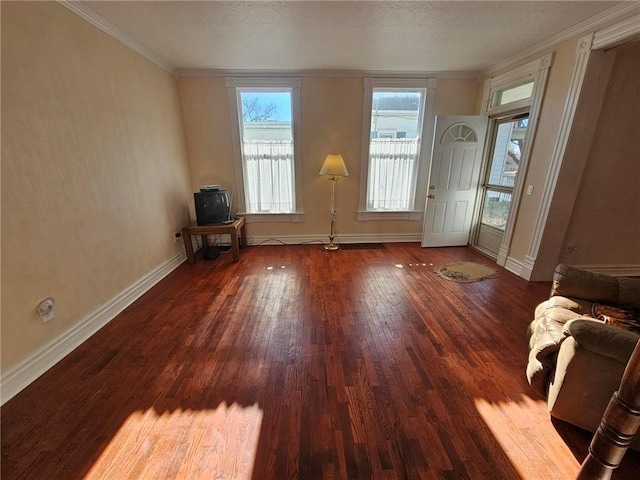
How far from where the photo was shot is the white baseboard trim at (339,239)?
4496 mm

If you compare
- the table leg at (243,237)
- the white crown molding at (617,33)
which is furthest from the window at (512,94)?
the table leg at (243,237)

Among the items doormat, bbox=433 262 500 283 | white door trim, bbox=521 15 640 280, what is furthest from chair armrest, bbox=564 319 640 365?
white door trim, bbox=521 15 640 280

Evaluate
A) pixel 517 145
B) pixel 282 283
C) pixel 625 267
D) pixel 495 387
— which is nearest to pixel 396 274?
pixel 282 283

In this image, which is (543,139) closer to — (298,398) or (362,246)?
(362,246)

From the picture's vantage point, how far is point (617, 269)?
3217 millimetres

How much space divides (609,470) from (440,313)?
169 cm

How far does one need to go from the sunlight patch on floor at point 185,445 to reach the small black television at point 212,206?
101 inches

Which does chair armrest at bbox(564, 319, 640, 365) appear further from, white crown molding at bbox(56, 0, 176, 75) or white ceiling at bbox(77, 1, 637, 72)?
white crown molding at bbox(56, 0, 176, 75)

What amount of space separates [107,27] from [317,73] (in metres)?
2.40

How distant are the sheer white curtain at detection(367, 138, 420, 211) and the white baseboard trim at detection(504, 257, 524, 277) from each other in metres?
1.64

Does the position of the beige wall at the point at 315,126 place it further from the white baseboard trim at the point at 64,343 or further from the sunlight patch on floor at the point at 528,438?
the sunlight patch on floor at the point at 528,438

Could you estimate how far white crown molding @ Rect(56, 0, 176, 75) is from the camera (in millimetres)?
2043

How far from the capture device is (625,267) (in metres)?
3.22

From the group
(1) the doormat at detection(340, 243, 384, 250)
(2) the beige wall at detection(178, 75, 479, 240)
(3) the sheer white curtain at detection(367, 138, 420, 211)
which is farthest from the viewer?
(1) the doormat at detection(340, 243, 384, 250)
